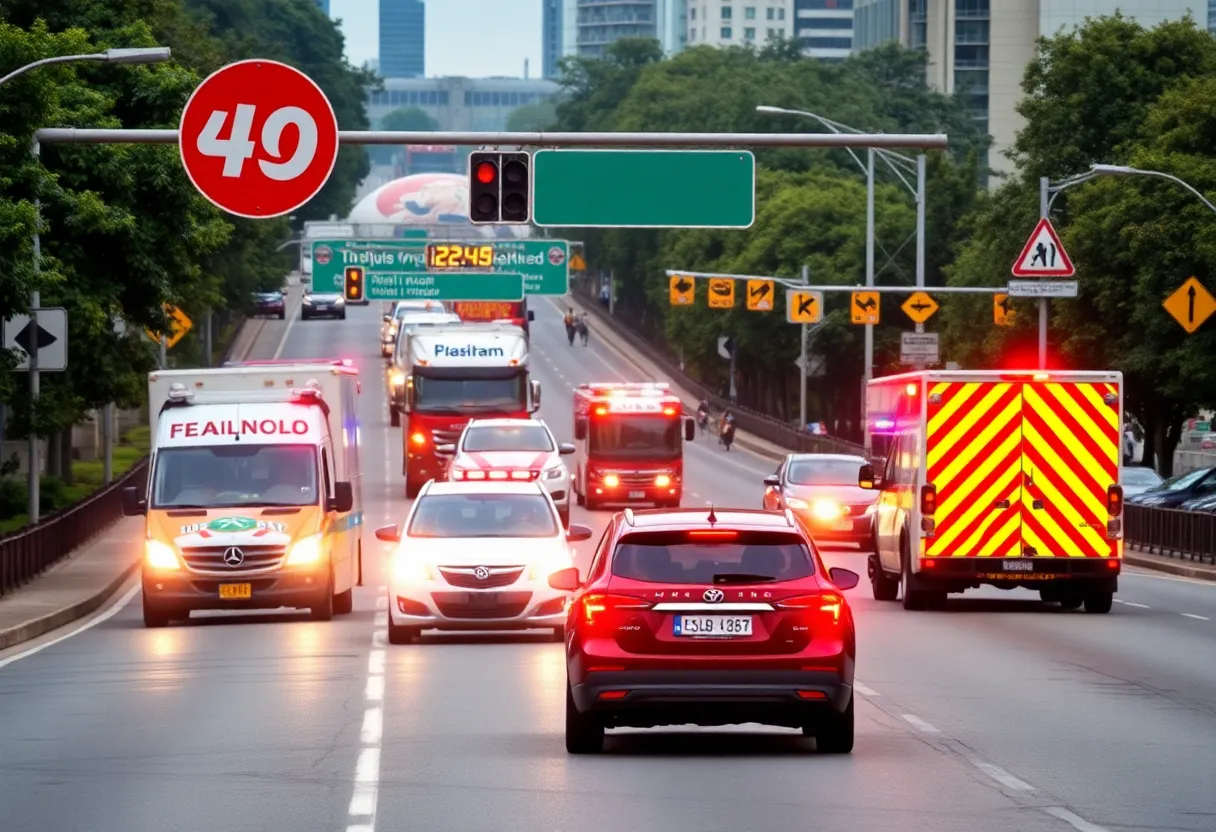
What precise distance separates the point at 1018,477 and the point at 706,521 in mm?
14685

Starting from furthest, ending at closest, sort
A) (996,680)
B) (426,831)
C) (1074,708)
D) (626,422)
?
(626,422)
(996,680)
(1074,708)
(426,831)

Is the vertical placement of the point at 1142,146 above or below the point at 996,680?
above

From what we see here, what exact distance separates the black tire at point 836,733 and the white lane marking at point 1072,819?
2.26 meters

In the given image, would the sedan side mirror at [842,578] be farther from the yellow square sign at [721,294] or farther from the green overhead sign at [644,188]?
the yellow square sign at [721,294]

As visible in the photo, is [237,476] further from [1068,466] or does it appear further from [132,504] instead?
[1068,466]

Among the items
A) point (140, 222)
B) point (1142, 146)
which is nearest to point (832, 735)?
point (140, 222)

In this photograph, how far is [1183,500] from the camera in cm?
5231

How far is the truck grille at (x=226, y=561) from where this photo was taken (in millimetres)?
27578

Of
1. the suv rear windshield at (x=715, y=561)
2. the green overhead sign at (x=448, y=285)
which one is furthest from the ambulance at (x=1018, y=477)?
the green overhead sign at (x=448, y=285)

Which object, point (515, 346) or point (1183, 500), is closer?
point (1183, 500)

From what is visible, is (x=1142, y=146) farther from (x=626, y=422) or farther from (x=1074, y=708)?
(x=1074, y=708)

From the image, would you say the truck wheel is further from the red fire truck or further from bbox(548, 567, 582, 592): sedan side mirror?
the red fire truck

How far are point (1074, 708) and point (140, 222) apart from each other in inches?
1032

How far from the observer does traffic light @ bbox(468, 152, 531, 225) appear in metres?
25.5
